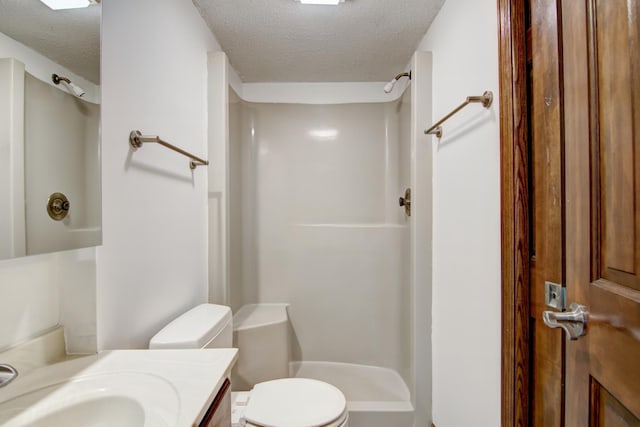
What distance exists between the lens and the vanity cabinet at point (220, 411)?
73 centimetres

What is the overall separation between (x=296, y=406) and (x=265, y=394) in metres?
0.18

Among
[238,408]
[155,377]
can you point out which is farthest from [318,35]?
[238,408]

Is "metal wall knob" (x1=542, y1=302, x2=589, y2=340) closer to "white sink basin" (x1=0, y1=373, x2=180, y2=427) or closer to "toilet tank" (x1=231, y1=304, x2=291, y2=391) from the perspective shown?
"white sink basin" (x1=0, y1=373, x2=180, y2=427)

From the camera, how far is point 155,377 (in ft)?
2.61

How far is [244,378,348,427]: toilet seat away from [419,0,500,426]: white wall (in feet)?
1.85

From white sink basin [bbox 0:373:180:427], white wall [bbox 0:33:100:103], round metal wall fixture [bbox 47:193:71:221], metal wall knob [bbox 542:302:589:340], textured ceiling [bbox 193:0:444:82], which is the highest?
textured ceiling [bbox 193:0:444:82]

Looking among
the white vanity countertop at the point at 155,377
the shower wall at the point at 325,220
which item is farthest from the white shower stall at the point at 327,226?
the white vanity countertop at the point at 155,377

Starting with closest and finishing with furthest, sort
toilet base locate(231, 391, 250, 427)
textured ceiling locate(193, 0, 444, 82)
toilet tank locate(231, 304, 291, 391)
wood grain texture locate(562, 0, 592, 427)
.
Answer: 1. wood grain texture locate(562, 0, 592, 427)
2. toilet base locate(231, 391, 250, 427)
3. textured ceiling locate(193, 0, 444, 82)
4. toilet tank locate(231, 304, 291, 391)

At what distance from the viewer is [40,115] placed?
29.1 inches


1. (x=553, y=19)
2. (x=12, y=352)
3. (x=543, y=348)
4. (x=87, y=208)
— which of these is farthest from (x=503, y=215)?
(x=12, y=352)

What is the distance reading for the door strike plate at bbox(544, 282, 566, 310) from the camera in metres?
0.79

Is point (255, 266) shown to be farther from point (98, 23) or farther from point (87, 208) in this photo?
point (98, 23)

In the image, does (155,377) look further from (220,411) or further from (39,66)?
(39,66)

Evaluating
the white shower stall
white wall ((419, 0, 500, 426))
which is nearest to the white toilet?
white wall ((419, 0, 500, 426))
